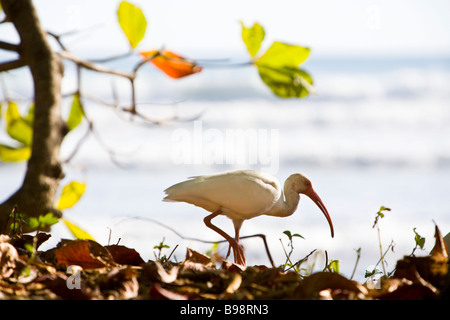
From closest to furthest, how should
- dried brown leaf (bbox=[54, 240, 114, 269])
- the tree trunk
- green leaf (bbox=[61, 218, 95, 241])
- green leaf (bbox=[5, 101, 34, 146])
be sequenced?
dried brown leaf (bbox=[54, 240, 114, 269]) < green leaf (bbox=[61, 218, 95, 241]) < the tree trunk < green leaf (bbox=[5, 101, 34, 146])

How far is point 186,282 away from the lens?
3.03 ft

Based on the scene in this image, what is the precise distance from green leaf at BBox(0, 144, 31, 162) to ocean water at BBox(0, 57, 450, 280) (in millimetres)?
175

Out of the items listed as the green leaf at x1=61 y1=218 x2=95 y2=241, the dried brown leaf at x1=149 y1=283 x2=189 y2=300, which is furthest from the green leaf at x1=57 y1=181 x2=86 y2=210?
the dried brown leaf at x1=149 y1=283 x2=189 y2=300

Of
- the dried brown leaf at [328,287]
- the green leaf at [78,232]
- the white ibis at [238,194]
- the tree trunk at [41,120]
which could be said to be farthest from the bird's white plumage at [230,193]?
the dried brown leaf at [328,287]

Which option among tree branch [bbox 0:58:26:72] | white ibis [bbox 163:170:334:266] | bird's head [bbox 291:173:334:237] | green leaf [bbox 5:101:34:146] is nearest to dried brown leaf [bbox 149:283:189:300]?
white ibis [bbox 163:170:334:266]

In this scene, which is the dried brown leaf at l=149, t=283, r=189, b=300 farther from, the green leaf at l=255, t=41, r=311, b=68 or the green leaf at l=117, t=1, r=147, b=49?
the green leaf at l=117, t=1, r=147, b=49

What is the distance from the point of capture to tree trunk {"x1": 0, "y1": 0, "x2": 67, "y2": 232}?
4.69 ft

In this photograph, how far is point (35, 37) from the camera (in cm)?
151

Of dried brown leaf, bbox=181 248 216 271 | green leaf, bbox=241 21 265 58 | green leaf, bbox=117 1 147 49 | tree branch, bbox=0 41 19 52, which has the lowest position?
dried brown leaf, bbox=181 248 216 271

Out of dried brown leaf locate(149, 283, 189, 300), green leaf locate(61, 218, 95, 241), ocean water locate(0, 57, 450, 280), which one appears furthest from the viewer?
ocean water locate(0, 57, 450, 280)

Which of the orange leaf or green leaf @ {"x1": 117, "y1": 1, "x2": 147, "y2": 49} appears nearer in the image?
green leaf @ {"x1": 117, "y1": 1, "x2": 147, "y2": 49}

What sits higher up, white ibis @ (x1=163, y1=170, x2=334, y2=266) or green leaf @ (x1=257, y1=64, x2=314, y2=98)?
green leaf @ (x1=257, y1=64, x2=314, y2=98)
